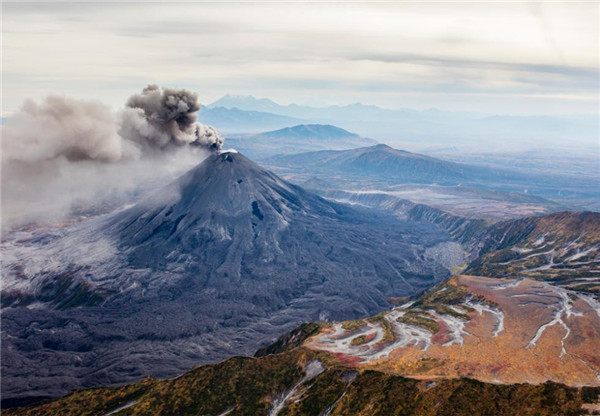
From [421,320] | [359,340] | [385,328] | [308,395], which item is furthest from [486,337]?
[308,395]

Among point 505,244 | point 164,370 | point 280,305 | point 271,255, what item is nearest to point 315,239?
point 271,255

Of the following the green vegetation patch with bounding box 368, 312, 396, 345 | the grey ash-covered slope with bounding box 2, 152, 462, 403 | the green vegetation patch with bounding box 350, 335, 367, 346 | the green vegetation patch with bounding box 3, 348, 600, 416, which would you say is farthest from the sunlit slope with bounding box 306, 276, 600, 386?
the grey ash-covered slope with bounding box 2, 152, 462, 403

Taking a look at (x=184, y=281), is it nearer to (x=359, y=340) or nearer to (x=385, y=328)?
(x=385, y=328)

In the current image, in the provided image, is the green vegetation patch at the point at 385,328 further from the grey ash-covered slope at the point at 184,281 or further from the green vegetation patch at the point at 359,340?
the grey ash-covered slope at the point at 184,281

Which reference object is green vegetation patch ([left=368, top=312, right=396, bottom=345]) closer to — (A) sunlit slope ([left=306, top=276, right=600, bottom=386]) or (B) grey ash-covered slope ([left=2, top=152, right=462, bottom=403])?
(A) sunlit slope ([left=306, top=276, right=600, bottom=386])

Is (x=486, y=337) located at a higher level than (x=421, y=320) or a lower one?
higher

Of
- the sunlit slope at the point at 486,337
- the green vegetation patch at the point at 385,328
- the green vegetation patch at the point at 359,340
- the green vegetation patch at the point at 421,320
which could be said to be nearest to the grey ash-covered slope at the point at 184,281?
the green vegetation patch at the point at 385,328

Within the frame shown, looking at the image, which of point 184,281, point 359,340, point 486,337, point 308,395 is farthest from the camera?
point 184,281

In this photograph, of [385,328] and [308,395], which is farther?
[385,328]

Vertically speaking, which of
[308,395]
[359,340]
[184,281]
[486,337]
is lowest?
[184,281]
